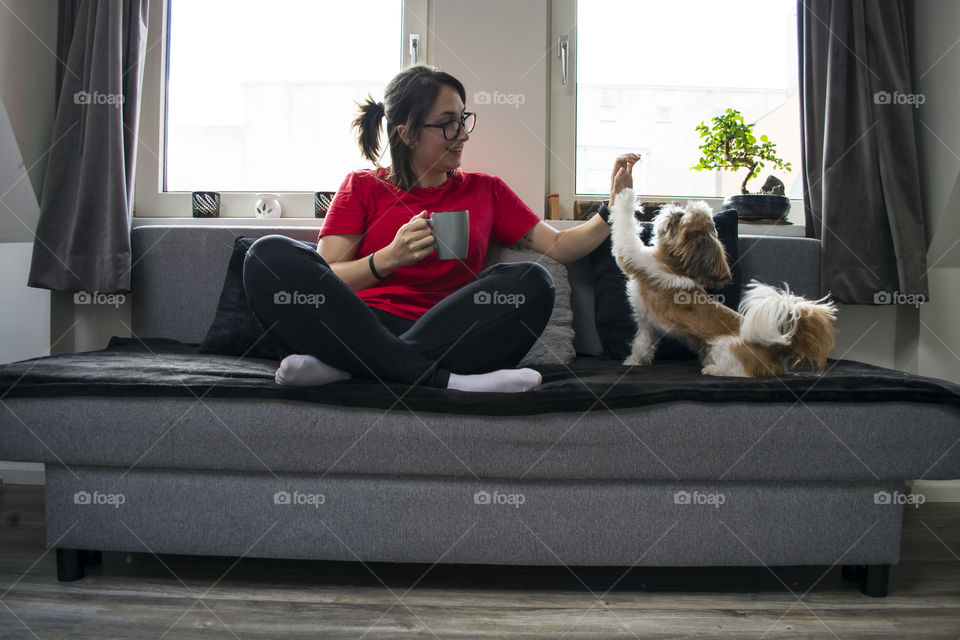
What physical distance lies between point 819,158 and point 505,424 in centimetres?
164

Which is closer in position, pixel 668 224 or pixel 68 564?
pixel 68 564

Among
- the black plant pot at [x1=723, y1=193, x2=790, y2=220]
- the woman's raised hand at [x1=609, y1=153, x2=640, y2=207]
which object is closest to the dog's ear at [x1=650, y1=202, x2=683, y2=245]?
the woman's raised hand at [x1=609, y1=153, x2=640, y2=207]

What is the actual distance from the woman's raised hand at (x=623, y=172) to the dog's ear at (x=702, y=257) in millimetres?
228

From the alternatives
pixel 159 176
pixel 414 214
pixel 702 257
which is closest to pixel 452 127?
pixel 414 214

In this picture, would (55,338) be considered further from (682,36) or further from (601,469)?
(682,36)

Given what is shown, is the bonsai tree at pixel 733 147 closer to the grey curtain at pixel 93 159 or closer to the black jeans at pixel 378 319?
the black jeans at pixel 378 319

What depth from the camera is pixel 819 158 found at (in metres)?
2.24

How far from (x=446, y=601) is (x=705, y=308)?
0.94m

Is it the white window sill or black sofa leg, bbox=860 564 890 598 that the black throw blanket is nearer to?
black sofa leg, bbox=860 564 890 598

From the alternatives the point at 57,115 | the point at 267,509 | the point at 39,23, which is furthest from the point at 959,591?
the point at 39,23

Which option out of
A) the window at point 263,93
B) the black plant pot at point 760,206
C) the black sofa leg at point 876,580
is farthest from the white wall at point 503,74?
the black sofa leg at point 876,580

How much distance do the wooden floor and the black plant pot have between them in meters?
1.18

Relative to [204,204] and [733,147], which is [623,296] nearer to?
[733,147]

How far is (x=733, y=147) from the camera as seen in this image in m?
2.29
